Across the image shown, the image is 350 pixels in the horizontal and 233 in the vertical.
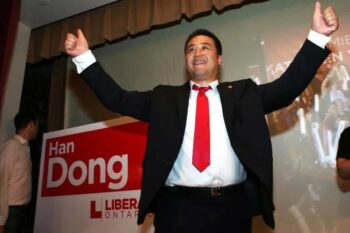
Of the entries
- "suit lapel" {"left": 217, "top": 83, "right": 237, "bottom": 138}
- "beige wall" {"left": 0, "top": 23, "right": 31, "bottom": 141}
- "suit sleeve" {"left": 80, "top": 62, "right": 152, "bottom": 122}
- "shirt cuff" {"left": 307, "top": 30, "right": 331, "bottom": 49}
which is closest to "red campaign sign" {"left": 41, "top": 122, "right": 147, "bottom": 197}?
"beige wall" {"left": 0, "top": 23, "right": 31, "bottom": 141}

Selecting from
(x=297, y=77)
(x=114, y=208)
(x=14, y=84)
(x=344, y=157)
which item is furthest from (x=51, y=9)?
(x=344, y=157)

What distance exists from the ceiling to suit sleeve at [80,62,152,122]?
1582 millimetres

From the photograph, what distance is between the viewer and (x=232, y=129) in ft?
3.42

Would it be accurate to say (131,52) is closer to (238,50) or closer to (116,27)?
(116,27)

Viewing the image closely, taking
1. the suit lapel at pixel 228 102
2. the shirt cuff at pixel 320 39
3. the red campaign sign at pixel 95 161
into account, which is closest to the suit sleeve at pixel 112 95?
the suit lapel at pixel 228 102

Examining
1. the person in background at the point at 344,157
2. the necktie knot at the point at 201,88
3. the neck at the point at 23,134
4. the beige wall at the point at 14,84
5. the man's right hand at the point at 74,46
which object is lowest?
the person in background at the point at 344,157

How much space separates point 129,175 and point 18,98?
52.0 inches

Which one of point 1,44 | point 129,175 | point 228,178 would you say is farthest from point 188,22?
point 1,44

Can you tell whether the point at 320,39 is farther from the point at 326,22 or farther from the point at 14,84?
the point at 14,84

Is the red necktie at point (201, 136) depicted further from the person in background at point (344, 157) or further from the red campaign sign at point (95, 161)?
the red campaign sign at point (95, 161)

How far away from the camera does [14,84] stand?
8.73ft

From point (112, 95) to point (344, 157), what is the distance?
104 centimetres

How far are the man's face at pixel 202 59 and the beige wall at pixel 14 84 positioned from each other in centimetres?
179

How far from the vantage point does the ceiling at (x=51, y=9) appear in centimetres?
249
